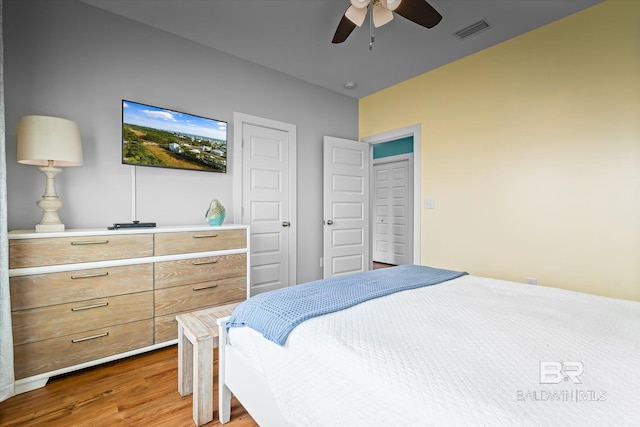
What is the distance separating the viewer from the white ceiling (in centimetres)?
231

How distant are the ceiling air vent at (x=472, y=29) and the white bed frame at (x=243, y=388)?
304cm

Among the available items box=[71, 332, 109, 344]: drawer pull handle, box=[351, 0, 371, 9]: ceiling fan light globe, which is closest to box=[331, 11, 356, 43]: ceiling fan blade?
box=[351, 0, 371, 9]: ceiling fan light globe

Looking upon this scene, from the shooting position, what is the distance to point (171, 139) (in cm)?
262

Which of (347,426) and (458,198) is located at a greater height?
(458,198)

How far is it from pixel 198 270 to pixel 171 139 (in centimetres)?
120

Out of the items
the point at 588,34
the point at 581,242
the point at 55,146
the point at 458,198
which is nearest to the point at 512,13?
the point at 588,34

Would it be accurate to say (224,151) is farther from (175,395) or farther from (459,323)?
(459,323)

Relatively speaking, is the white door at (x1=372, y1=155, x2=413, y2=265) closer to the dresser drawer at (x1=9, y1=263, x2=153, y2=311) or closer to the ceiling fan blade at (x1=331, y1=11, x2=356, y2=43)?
the ceiling fan blade at (x1=331, y1=11, x2=356, y2=43)

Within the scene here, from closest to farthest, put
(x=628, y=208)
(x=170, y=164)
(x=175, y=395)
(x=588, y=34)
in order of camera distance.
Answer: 1. (x=175, y=395)
2. (x=628, y=208)
3. (x=588, y=34)
4. (x=170, y=164)

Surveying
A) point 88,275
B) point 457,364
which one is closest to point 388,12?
point 457,364

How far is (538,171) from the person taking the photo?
263cm

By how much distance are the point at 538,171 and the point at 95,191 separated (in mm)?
3764

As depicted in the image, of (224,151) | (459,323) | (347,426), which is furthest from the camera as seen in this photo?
(224,151)

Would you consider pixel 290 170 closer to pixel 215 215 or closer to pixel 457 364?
pixel 215 215
